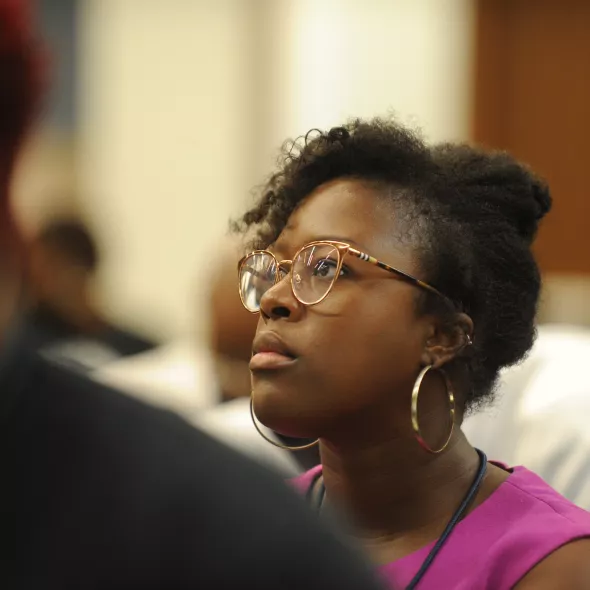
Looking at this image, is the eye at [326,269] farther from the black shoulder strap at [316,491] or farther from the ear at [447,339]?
the black shoulder strap at [316,491]

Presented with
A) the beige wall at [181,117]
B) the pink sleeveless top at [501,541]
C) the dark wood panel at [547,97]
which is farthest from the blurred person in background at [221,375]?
the dark wood panel at [547,97]

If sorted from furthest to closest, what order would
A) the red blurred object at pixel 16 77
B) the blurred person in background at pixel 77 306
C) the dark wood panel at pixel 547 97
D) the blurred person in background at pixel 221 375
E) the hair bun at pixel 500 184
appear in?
the dark wood panel at pixel 547 97 < the blurred person in background at pixel 77 306 < the blurred person in background at pixel 221 375 < the hair bun at pixel 500 184 < the red blurred object at pixel 16 77

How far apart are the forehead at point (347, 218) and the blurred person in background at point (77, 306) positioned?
→ 254 cm

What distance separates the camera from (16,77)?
1.83ft

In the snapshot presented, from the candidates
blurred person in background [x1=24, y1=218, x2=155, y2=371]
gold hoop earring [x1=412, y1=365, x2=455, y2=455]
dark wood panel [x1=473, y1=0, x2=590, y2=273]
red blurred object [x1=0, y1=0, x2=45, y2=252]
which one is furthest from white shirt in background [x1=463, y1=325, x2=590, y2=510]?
dark wood panel [x1=473, y1=0, x2=590, y2=273]

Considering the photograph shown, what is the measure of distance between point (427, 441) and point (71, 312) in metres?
3.27

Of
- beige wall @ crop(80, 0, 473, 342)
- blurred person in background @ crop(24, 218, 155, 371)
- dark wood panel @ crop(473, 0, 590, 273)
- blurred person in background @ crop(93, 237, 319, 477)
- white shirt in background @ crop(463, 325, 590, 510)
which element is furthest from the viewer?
beige wall @ crop(80, 0, 473, 342)

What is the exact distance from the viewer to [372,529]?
1.47 meters

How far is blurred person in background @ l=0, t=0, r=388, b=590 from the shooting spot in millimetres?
563

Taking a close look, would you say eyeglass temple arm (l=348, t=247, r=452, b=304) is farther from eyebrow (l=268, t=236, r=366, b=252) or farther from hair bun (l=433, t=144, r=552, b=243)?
hair bun (l=433, t=144, r=552, b=243)

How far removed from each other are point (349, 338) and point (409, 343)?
0.09 meters

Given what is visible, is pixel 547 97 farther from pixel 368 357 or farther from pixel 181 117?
pixel 368 357

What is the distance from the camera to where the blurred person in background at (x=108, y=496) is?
563 millimetres

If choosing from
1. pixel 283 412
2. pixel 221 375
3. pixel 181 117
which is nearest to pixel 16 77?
pixel 283 412
